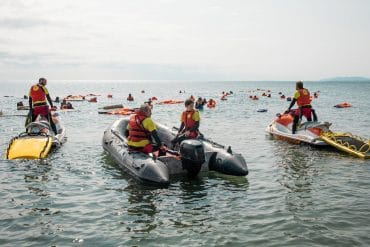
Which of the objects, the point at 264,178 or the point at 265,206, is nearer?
the point at 265,206

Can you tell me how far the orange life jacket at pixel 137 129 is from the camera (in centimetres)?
1066

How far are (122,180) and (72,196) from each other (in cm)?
180

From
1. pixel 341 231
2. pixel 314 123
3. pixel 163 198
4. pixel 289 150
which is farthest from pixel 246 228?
pixel 314 123

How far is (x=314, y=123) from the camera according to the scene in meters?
16.3

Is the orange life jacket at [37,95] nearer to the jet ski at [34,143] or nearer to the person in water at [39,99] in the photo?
the person in water at [39,99]

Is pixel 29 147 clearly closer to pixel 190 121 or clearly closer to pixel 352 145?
pixel 190 121

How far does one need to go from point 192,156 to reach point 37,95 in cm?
846

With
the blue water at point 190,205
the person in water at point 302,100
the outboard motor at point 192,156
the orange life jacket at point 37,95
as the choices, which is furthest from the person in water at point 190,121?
the orange life jacket at point 37,95

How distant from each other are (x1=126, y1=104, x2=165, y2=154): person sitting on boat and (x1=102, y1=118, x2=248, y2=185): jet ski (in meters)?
0.21

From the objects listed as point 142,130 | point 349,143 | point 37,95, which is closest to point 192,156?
point 142,130

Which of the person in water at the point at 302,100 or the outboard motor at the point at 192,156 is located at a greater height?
the person in water at the point at 302,100

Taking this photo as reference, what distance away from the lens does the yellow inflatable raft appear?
1291 centimetres

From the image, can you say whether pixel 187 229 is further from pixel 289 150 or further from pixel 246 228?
pixel 289 150

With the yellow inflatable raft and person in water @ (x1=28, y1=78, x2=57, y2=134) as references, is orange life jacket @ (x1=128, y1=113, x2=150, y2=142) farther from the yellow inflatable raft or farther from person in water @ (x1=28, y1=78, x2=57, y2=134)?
person in water @ (x1=28, y1=78, x2=57, y2=134)
